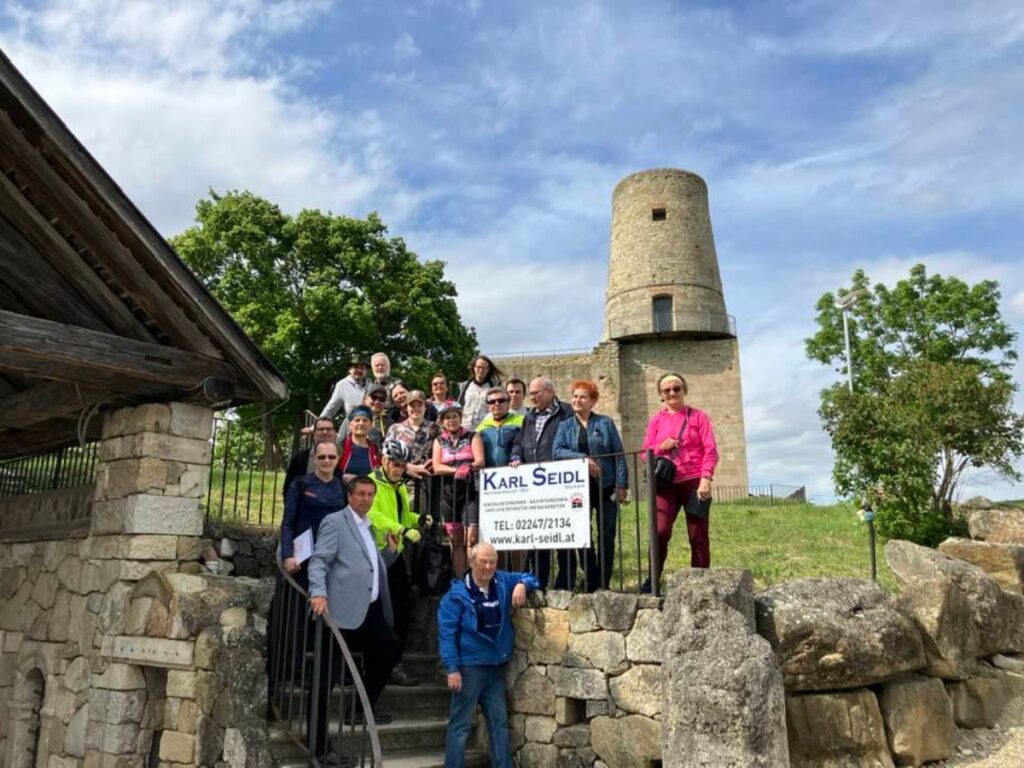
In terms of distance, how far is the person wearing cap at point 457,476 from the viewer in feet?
20.1

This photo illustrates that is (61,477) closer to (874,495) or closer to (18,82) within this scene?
(18,82)

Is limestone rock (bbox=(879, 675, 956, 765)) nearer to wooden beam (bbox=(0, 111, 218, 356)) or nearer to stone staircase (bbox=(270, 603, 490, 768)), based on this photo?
stone staircase (bbox=(270, 603, 490, 768))

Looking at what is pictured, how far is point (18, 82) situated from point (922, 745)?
722 cm

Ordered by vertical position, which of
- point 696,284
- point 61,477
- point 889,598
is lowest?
point 889,598

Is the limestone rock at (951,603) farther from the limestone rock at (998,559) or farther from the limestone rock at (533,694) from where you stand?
the limestone rock at (533,694)

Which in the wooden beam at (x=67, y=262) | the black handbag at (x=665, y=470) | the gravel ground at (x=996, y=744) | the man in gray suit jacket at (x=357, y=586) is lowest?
the gravel ground at (x=996, y=744)

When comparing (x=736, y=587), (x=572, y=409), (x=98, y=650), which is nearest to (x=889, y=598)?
(x=736, y=587)

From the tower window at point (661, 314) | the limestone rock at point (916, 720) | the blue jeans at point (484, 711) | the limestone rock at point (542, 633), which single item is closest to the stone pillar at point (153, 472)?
the blue jeans at point (484, 711)

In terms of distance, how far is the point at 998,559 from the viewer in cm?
747

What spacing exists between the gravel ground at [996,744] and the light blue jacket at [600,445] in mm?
2759

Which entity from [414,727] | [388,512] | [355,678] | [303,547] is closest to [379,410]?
[388,512]

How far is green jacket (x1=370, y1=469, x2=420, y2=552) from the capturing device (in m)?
5.61

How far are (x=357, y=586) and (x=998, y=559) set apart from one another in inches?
243

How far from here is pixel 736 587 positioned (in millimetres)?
4715
